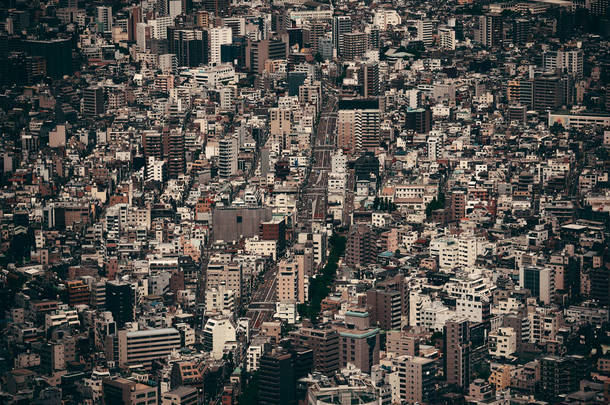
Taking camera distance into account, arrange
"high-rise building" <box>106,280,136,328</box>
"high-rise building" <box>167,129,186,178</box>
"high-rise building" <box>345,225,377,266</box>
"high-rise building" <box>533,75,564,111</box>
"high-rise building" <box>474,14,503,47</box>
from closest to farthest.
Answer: "high-rise building" <box>106,280,136,328</box> < "high-rise building" <box>345,225,377,266</box> < "high-rise building" <box>167,129,186,178</box> < "high-rise building" <box>533,75,564,111</box> < "high-rise building" <box>474,14,503,47</box>

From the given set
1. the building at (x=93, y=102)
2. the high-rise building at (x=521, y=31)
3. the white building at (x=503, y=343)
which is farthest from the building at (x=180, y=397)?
the high-rise building at (x=521, y=31)

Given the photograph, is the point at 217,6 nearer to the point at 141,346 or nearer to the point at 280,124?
the point at 280,124

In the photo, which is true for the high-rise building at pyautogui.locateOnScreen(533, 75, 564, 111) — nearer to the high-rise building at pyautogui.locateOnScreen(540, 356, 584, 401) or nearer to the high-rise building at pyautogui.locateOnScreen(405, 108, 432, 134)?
the high-rise building at pyautogui.locateOnScreen(405, 108, 432, 134)

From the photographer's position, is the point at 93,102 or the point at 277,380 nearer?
the point at 277,380

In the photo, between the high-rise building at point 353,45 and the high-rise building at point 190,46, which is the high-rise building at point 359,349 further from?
the high-rise building at point 190,46

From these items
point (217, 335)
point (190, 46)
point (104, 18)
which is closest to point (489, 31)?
point (190, 46)

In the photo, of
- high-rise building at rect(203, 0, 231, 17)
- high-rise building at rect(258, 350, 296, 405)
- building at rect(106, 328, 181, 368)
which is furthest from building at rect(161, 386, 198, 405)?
high-rise building at rect(203, 0, 231, 17)
